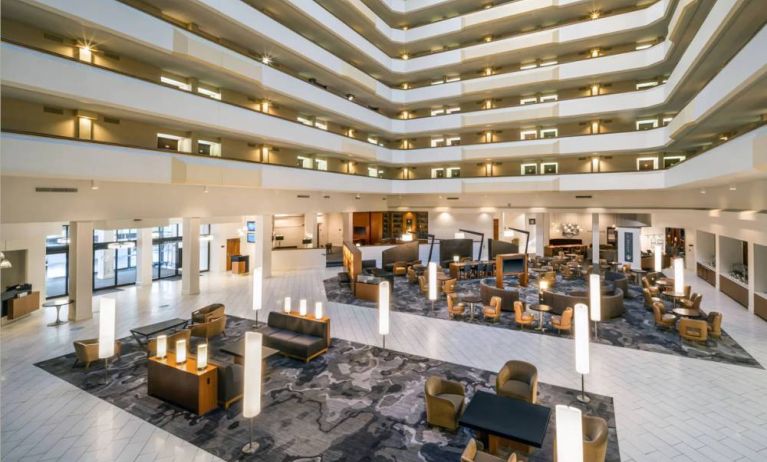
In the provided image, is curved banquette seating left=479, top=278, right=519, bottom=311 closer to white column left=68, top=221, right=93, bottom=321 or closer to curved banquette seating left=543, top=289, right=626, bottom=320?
curved banquette seating left=543, top=289, right=626, bottom=320

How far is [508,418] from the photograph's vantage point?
5.66 m

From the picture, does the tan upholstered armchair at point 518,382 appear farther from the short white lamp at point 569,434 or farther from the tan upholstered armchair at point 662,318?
the tan upholstered armchair at point 662,318

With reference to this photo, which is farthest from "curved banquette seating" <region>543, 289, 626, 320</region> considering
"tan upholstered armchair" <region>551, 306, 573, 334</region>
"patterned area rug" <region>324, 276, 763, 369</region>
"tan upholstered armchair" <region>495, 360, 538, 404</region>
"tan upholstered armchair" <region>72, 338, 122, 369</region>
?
"tan upholstered armchair" <region>72, 338, 122, 369</region>

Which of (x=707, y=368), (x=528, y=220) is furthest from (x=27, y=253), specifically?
(x=528, y=220)

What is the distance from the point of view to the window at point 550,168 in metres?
24.5

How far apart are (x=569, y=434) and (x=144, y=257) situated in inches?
828

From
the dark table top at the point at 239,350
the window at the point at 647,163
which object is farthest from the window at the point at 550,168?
the dark table top at the point at 239,350

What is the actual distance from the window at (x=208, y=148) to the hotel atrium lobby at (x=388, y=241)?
119 millimetres

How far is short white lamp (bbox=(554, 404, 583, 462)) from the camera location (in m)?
4.15

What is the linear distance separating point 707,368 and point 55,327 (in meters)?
20.1

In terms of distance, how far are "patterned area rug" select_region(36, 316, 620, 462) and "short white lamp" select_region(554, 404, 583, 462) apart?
179 cm

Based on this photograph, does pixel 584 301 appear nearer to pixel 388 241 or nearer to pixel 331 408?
pixel 331 408

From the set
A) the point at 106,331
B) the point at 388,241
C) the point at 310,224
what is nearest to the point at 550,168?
the point at 388,241

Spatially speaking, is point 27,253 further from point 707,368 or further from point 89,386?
point 707,368
